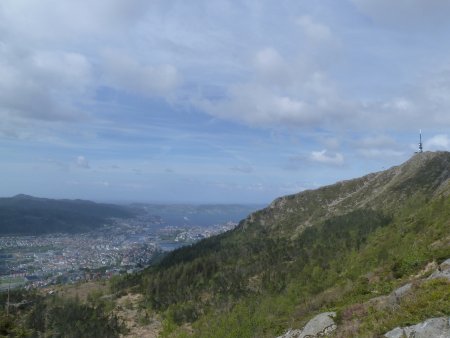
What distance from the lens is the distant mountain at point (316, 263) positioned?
53.8 metres

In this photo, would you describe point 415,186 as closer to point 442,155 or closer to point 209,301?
point 442,155

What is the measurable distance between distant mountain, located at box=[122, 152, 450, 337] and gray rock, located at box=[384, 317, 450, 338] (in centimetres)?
668

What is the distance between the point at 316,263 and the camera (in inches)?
4439

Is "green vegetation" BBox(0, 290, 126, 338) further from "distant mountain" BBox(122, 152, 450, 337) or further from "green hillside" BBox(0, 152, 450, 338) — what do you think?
"distant mountain" BBox(122, 152, 450, 337)

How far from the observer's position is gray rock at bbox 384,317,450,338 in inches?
624

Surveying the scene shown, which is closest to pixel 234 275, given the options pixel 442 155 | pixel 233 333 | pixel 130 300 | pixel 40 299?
pixel 130 300

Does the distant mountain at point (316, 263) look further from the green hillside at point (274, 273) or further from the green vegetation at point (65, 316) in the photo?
the green vegetation at point (65, 316)

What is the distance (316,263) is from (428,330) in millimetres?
100236

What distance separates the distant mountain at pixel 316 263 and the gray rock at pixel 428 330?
668 centimetres

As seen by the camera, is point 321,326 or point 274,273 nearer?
point 321,326

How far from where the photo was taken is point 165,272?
17188 cm

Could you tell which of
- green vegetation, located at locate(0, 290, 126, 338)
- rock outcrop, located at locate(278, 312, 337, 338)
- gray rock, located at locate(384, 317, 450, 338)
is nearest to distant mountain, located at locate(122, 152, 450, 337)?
rock outcrop, located at locate(278, 312, 337, 338)

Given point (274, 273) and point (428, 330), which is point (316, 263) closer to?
point (274, 273)

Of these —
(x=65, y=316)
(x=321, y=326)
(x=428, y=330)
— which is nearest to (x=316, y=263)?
(x=65, y=316)
